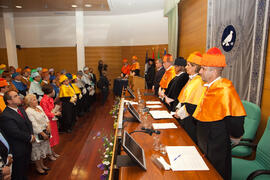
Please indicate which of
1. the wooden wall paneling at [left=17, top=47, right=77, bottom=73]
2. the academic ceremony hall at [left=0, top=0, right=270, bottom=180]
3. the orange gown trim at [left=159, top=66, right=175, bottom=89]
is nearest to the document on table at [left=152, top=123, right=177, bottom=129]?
the academic ceremony hall at [left=0, top=0, right=270, bottom=180]

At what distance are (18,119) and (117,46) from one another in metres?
8.71

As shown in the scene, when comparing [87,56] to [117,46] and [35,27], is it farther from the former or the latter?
[35,27]

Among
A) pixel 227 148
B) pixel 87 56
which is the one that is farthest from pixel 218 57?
pixel 87 56

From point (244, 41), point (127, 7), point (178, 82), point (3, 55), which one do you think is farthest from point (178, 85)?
point (3, 55)

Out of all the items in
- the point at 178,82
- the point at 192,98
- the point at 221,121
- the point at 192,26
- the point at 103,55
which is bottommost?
the point at 221,121

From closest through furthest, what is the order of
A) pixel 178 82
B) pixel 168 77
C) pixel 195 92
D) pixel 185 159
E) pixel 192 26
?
1. pixel 185 159
2. pixel 195 92
3. pixel 178 82
4. pixel 168 77
5. pixel 192 26

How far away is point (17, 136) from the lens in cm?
234

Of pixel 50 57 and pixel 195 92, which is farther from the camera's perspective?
pixel 50 57

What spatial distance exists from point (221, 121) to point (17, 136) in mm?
2443

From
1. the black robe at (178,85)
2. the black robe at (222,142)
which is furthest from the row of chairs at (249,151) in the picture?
the black robe at (178,85)

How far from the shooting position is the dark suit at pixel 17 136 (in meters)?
2.29

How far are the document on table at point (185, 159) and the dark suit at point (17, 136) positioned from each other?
189cm

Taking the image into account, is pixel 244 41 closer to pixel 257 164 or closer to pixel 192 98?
pixel 192 98

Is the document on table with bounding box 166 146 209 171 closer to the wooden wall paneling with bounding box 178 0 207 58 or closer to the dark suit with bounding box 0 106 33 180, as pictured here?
the dark suit with bounding box 0 106 33 180
